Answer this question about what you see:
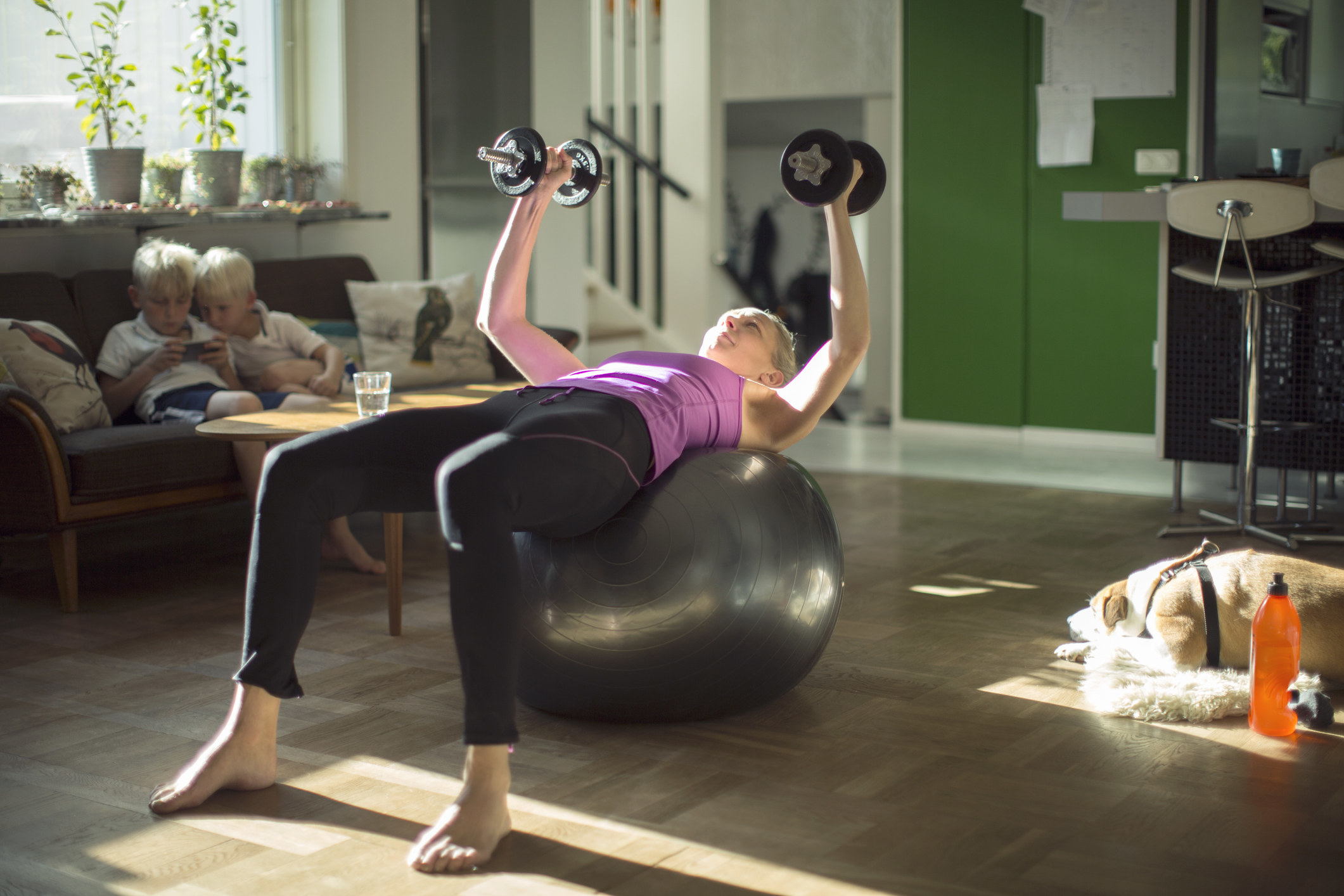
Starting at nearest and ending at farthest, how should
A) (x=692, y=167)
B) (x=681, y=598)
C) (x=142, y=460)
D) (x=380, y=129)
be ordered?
(x=681, y=598) → (x=142, y=460) → (x=380, y=129) → (x=692, y=167)

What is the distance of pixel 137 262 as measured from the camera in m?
3.73

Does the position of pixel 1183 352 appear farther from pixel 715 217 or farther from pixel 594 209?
pixel 594 209

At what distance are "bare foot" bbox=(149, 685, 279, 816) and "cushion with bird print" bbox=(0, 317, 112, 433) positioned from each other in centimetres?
161

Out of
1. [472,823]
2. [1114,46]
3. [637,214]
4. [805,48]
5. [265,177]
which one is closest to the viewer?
[472,823]

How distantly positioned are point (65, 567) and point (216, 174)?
1685 mm

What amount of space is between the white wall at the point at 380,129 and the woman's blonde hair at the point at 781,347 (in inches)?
112

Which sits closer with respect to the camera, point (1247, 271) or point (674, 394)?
point (674, 394)

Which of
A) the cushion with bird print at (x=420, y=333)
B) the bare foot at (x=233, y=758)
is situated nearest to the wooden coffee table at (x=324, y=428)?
the bare foot at (x=233, y=758)

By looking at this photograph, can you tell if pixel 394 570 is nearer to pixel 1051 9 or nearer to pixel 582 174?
pixel 582 174

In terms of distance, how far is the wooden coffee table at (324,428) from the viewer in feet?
9.36

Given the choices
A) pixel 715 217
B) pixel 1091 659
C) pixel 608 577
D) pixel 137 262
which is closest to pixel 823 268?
pixel 715 217

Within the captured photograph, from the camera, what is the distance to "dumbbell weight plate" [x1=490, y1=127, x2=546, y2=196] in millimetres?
2449

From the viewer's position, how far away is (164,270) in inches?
144

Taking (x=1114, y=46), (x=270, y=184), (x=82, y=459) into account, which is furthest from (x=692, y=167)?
(x=82, y=459)
